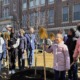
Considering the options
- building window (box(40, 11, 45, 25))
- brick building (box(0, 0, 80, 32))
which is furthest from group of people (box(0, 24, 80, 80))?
building window (box(40, 11, 45, 25))

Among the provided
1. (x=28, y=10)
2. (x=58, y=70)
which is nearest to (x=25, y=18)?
(x=28, y=10)

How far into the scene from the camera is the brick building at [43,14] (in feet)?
140

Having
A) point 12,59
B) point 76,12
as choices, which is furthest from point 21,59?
point 76,12

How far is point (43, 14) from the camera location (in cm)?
4775

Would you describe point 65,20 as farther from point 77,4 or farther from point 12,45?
point 12,45

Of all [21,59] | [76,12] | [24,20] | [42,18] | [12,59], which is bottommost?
[21,59]

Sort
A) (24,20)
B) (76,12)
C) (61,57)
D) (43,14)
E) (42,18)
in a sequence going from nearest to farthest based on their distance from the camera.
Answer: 1. (61,57)
2. (76,12)
3. (42,18)
4. (43,14)
5. (24,20)

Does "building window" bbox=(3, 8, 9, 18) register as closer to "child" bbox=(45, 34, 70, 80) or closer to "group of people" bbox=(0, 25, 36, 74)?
"group of people" bbox=(0, 25, 36, 74)

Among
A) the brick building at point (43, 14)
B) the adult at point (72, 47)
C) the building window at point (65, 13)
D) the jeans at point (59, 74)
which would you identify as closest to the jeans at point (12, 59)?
the adult at point (72, 47)

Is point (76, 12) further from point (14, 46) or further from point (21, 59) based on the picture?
point (14, 46)

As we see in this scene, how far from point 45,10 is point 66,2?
4388 mm

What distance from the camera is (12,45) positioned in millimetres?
13016

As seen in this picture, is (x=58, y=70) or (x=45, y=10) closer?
(x=58, y=70)

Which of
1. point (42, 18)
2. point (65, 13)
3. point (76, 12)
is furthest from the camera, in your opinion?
point (42, 18)
